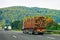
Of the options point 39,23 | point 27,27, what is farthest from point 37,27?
point 27,27

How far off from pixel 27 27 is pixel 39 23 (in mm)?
5611

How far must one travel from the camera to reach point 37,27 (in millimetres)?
52781

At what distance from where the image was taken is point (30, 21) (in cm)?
5591

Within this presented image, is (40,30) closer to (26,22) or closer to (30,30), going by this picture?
(30,30)

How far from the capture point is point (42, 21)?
5356 centimetres

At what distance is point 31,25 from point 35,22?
177 cm

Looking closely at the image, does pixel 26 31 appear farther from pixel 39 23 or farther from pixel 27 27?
pixel 39 23

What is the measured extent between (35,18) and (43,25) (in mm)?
2321

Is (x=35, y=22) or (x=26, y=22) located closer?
(x=35, y=22)

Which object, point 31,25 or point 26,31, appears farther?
point 26,31

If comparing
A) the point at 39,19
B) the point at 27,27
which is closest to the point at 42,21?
the point at 39,19

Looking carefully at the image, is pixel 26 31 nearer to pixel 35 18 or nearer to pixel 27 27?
pixel 27 27

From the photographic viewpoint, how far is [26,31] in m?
58.7

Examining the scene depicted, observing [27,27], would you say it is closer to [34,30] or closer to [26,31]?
[26,31]
